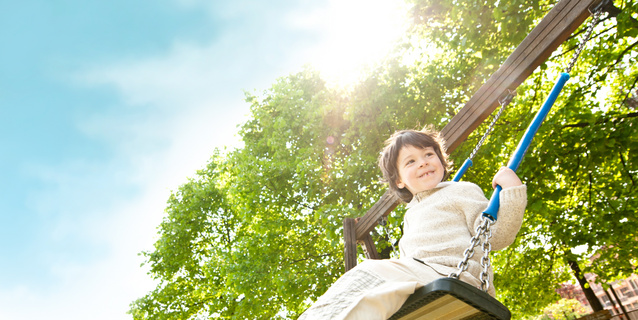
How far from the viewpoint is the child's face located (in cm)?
263

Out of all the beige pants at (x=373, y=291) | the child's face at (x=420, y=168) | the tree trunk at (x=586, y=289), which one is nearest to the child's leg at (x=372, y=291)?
the beige pants at (x=373, y=291)

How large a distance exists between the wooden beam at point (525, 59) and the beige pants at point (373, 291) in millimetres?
2248

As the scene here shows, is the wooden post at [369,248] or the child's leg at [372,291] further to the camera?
the wooden post at [369,248]

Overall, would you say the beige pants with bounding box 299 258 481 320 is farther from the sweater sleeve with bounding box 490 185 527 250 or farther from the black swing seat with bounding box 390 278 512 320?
the sweater sleeve with bounding box 490 185 527 250

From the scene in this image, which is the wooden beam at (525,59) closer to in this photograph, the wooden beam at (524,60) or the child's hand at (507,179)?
the wooden beam at (524,60)

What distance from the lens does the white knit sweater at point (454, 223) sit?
2.16 m

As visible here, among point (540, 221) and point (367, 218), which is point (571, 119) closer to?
point (540, 221)

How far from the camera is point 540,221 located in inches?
399

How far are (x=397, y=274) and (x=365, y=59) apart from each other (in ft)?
26.8

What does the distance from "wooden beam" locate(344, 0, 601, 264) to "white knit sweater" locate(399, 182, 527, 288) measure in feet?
5.32

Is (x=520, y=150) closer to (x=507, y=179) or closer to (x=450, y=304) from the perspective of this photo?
(x=507, y=179)

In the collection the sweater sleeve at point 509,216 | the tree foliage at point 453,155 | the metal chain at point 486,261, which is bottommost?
the metal chain at point 486,261

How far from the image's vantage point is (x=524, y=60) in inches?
142

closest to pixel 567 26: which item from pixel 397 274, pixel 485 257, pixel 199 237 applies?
pixel 485 257
